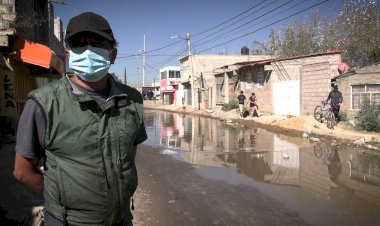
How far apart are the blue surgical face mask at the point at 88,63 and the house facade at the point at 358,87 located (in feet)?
57.1

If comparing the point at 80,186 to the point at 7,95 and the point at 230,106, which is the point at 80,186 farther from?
the point at 230,106

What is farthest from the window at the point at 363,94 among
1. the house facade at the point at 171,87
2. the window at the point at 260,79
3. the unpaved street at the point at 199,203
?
the house facade at the point at 171,87

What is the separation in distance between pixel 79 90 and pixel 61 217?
732mm

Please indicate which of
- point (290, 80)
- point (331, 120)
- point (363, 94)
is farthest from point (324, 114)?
point (290, 80)

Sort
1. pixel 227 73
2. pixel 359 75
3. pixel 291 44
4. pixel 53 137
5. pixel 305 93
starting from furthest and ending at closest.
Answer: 1. pixel 291 44
2. pixel 227 73
3. pixel 305 93
4. pixel 359 75
5. pixel 53 137

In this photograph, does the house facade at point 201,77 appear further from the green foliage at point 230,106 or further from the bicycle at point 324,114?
the bicycle at point 324,114

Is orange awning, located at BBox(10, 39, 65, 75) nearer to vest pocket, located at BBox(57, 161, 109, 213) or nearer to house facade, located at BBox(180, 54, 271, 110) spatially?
vest pocket, located at BBox(57, 161, 109, 213)

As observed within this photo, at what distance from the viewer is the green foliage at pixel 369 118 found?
50.2 ft

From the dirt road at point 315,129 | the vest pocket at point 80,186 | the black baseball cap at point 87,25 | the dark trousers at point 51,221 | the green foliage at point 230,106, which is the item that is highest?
the black baseball cap at point 87,25

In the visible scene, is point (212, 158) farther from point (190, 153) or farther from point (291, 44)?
point (291, 44)

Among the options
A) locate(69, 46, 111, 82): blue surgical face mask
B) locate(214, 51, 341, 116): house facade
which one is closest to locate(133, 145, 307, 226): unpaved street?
locate(69, 46, 111, 82): blue surgical face mask

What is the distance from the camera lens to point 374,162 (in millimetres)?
9820

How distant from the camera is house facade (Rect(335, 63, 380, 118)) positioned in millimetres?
17797

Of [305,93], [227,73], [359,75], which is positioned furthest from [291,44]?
[359,75]
